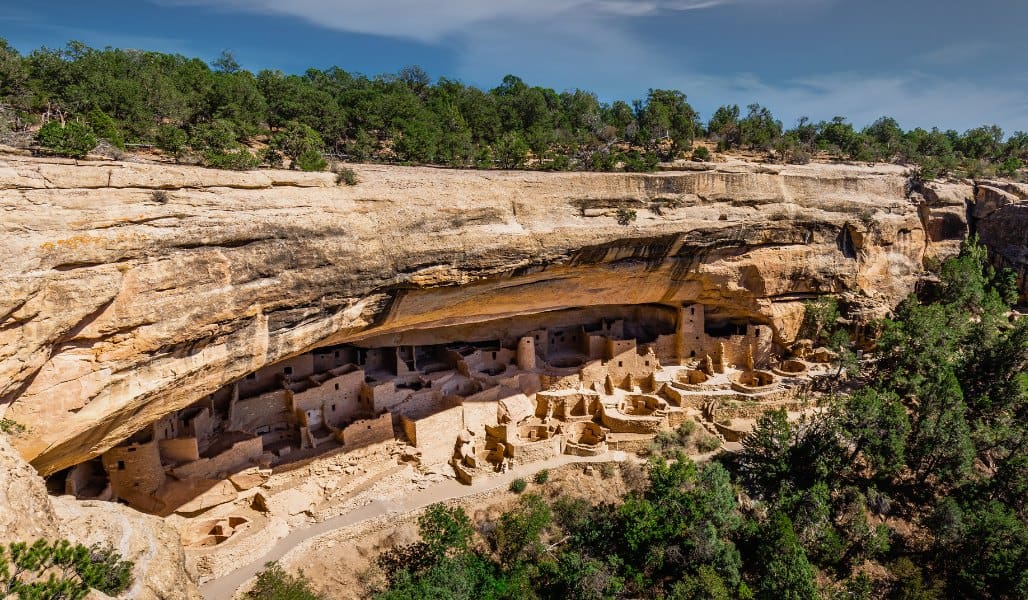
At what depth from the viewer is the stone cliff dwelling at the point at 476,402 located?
1461cm

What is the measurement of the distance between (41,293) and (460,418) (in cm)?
1143

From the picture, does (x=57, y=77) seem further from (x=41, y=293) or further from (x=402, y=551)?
(x=402, y=551)

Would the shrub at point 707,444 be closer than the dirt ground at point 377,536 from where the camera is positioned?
No

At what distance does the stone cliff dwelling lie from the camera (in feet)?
47.9

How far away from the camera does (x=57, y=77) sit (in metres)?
19.3

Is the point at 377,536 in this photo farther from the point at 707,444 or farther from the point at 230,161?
the point at 707,444

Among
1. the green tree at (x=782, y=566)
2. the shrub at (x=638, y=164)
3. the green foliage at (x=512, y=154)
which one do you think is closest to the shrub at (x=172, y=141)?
the green foliage at (x=512, y=154)

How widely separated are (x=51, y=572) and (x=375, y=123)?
68.1ft

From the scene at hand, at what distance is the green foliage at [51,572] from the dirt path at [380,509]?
6000 mm

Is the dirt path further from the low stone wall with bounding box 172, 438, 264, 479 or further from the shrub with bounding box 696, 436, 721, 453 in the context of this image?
the shrub with bounding box 696, 436, 721, 453

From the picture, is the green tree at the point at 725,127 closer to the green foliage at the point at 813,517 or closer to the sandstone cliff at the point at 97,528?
the green foliage at the point at 813,517

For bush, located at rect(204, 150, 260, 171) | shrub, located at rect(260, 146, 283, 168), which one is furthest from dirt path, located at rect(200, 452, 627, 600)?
shrub, located at rect(260, 146, 283, 168)

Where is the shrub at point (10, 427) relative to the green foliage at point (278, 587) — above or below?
above

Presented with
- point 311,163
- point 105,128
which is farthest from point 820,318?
point 105,128
